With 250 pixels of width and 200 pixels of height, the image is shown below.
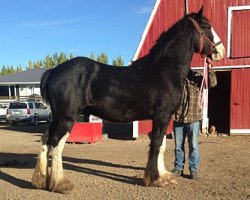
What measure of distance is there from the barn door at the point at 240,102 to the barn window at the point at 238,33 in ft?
2.43

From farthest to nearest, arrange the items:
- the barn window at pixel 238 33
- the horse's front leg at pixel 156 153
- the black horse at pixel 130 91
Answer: the barn window at pixel 238 33
the horse's front leg at pixel 156 153
the black horse at pixel 130 91

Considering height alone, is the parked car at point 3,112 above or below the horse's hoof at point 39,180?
below

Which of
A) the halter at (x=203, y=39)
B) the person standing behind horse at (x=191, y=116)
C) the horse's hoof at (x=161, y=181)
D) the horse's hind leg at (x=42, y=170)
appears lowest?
the horse's hoof at (x=161, y=181)

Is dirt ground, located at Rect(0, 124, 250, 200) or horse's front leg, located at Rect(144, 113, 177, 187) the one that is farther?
horse's front leg, located at Rect(144, 113, 177, 187)

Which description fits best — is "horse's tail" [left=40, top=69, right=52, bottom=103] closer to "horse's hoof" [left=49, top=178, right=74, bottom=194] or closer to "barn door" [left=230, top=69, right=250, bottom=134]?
"horse's hoof" [left=49, top=178, right=74, bottom=194]

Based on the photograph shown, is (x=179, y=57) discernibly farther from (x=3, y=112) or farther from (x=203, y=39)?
(x=3, y=112)

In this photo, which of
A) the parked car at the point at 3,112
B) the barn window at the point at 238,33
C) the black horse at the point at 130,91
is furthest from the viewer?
the parked car at the point at 3,112

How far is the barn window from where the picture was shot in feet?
48.4

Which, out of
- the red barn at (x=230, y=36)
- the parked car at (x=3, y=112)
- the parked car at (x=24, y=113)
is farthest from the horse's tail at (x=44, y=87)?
the parked car at (x=3, y=112)

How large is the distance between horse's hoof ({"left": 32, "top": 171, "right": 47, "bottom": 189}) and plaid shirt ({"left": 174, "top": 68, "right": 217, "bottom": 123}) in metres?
2.62

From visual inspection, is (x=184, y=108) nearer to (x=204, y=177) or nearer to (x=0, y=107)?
(x=204, y=177)

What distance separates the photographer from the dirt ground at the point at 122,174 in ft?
20.4

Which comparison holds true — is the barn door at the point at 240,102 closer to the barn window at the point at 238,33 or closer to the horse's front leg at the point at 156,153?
the barn window at the point at 238,33

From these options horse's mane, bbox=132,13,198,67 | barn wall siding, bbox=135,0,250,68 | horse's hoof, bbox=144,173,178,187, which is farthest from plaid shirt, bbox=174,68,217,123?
barn wall siding, bbox=135,0,250,68
